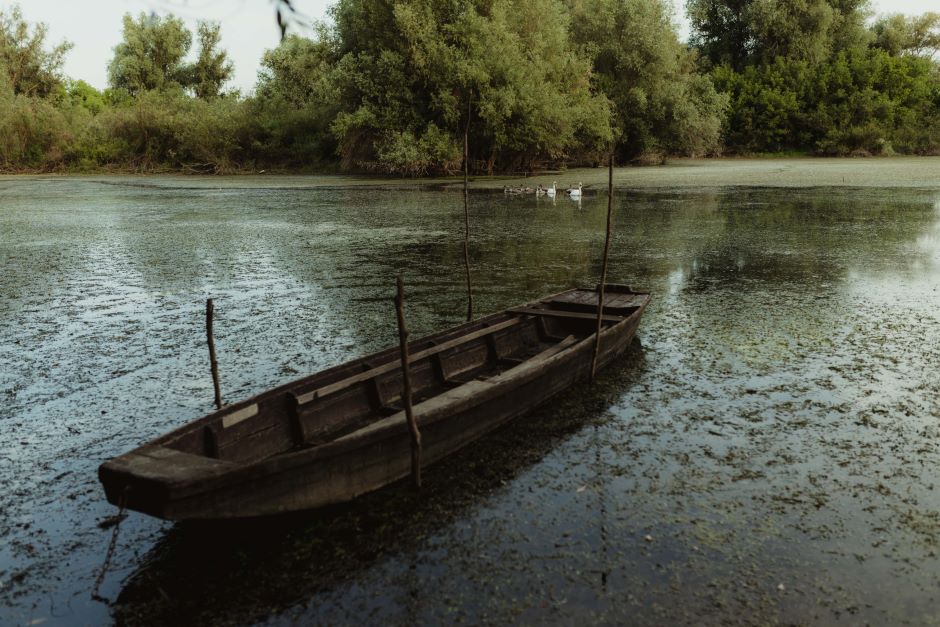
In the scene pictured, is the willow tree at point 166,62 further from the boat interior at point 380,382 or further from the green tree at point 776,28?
the boat interior at point 380,382

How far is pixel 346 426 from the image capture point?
16.8 feet

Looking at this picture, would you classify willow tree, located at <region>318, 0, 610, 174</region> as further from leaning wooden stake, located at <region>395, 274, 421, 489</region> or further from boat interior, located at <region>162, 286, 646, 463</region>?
leaning wooden stake, located at <region>395, 274, 421, 489</region>

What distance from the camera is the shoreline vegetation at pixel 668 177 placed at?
28.0 m

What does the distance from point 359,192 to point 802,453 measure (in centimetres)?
2425

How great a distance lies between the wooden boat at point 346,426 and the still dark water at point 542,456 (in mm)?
223

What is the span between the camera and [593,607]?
133 inches

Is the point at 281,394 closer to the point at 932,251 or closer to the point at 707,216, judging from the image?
the point at 932,251

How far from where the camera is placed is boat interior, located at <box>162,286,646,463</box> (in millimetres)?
4324

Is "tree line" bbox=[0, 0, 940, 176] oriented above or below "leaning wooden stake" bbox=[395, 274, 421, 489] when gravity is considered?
above

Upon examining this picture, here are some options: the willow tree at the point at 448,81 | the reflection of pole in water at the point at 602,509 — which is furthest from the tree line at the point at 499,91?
the reflection of pole in water at the point at 602,509

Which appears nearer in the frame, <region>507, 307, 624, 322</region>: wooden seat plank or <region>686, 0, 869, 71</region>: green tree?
<region>507, 307, 624, 322</region>: wooden seat plank

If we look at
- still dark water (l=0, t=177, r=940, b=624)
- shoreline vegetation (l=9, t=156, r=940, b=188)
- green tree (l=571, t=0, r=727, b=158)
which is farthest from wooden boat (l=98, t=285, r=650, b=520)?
green tree (l=571, t=0, r=727, b=158)

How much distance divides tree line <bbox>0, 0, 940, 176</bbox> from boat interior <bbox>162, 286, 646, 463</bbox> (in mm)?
19908

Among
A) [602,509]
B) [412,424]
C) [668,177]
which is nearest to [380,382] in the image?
[412,424]
